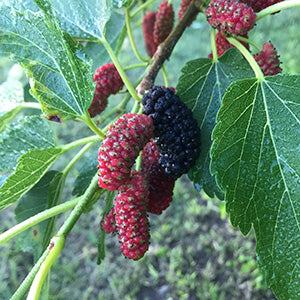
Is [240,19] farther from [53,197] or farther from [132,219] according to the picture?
[53,197]

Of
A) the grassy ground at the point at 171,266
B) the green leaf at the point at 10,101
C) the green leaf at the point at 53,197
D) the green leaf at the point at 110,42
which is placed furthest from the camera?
the grassy ground at the point at 171,266

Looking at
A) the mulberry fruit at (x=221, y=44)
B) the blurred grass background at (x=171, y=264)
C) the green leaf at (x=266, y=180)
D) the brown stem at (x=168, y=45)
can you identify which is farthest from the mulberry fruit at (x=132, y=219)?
the blurred grass background at (x=171, y=264)

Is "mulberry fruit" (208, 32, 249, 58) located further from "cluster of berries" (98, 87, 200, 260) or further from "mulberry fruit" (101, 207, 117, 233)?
"mulberry fruit" (101, 207, 117, 233)

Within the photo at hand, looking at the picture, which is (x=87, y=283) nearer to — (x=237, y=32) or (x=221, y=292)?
(x=221, y=292)

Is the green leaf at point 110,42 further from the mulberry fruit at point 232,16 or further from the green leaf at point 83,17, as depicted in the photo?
the mulberry fruit at point 232,16

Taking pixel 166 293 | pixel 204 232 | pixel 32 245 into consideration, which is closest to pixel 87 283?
pixel 166 293
